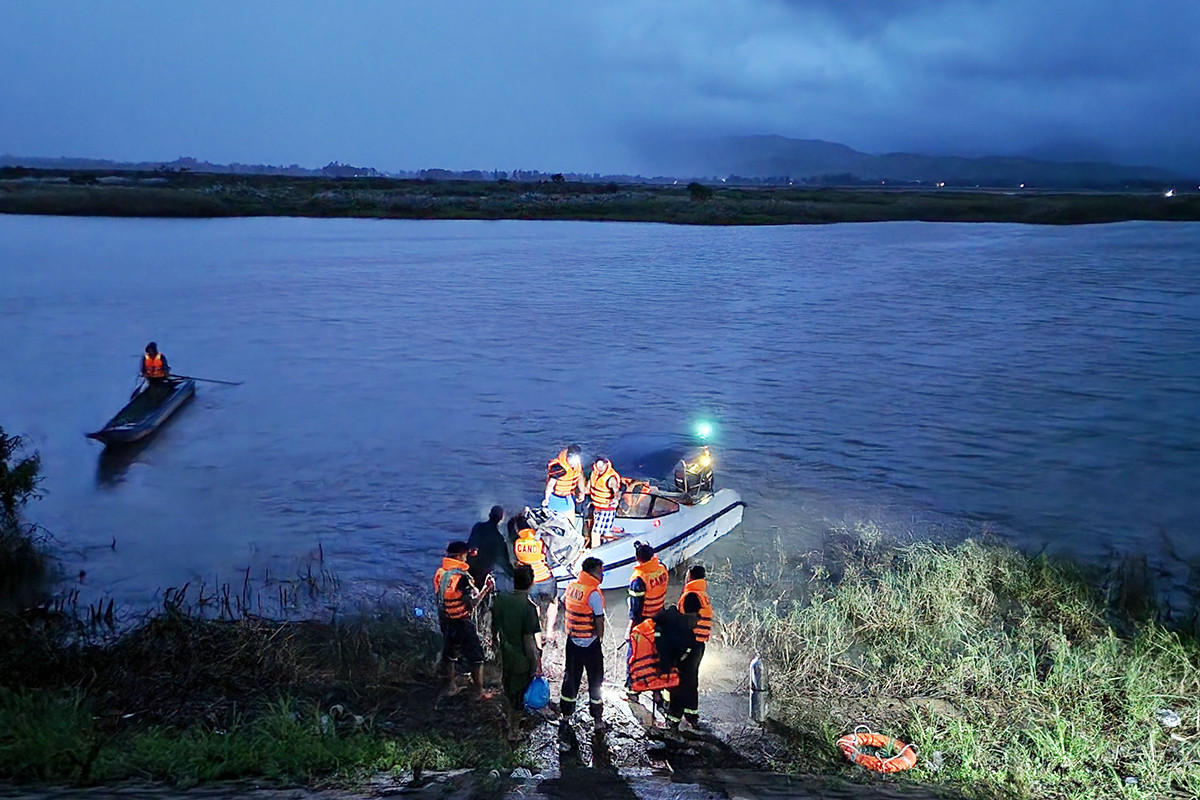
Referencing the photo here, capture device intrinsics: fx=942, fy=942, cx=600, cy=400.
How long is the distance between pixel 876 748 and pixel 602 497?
15.6 feet

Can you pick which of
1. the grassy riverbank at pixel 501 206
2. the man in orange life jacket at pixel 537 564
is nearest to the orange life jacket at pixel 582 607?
the man in orange life jacket at pixel 537 564

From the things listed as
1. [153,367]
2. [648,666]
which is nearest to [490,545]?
[648,666]

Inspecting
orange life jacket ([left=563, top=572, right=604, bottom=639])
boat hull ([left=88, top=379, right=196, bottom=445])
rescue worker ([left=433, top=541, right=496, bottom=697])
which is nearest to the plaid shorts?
rescue worker ([left=433, top=541, right=496, bottom=697])

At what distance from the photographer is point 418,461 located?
61.9 feet

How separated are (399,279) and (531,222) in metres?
33.7

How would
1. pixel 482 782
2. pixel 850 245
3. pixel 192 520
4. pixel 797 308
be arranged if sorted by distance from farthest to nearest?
1. pixel 850 245
2. pixel 797 308
3. pixel 192 520
4. pixel 482 782

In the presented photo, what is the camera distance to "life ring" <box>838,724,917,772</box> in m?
7.26

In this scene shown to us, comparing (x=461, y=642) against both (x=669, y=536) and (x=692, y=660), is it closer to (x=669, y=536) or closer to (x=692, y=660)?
(x=692, y=660)

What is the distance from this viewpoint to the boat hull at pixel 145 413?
58.9ft

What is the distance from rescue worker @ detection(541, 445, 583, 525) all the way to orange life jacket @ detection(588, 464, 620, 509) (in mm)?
336

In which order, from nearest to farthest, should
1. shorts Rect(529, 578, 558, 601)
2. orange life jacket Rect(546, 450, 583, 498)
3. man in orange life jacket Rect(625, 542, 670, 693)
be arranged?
man in orange life jacket Rect(625, 542, 670, 693), shorts Rect(529, 578, 558, 601), orange life jacket Rect(546, 450, 583, 498)

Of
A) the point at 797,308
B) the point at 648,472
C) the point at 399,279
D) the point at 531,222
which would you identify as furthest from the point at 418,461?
the point at 531,222

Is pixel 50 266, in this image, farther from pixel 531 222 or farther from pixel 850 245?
pixel 850 245

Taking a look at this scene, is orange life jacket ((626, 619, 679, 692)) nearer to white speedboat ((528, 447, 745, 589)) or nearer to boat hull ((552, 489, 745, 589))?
white speedboat ((528, 447, 745, 589))
